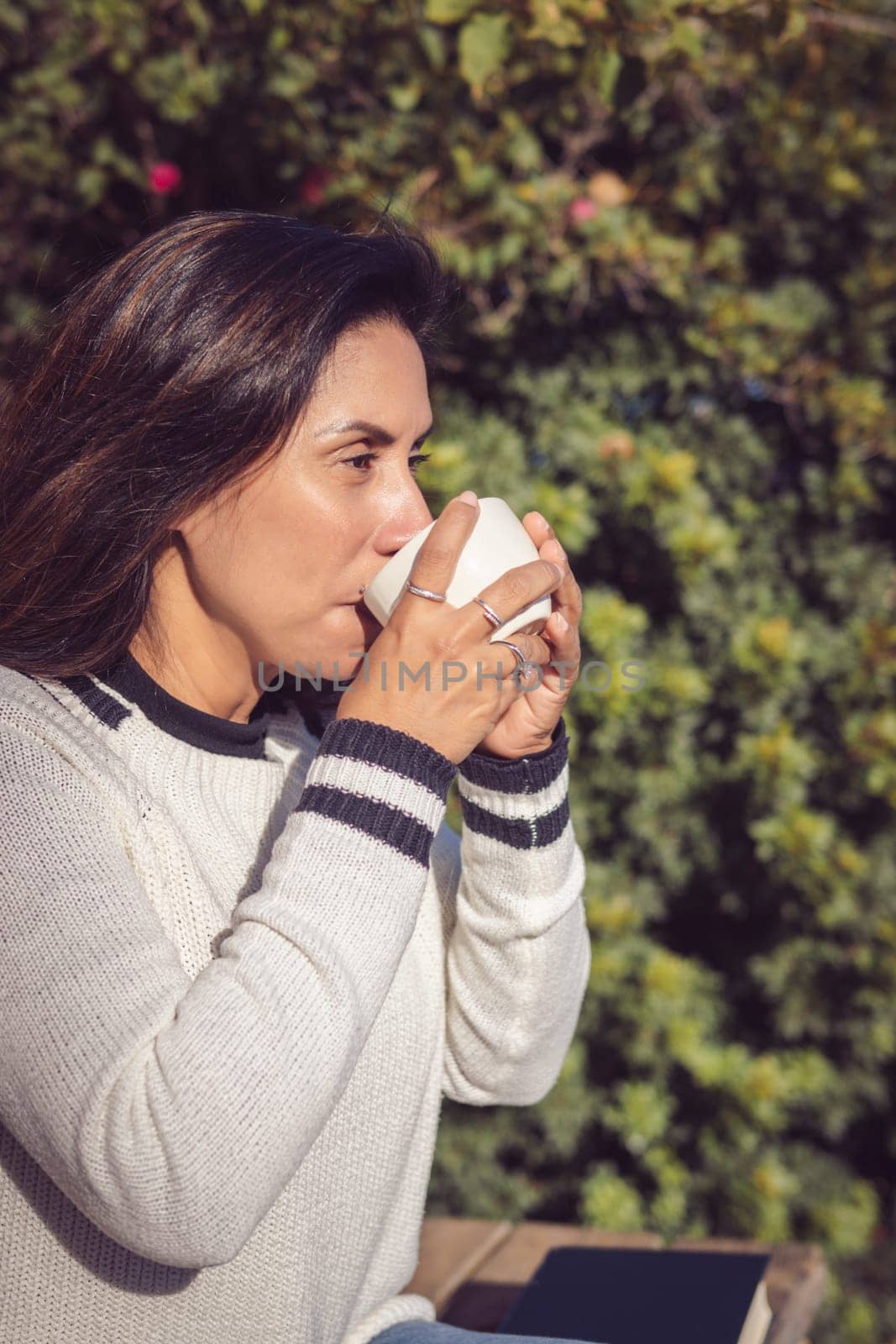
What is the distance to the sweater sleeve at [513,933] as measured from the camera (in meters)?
1.40

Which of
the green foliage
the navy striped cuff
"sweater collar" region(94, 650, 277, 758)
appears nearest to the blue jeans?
the navy striped cuff

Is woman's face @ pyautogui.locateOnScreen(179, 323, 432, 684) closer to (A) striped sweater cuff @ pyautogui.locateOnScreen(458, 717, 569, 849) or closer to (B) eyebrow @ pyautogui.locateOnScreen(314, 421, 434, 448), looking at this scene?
(B) eyebrow @ pyautogui.locateOnScreen(314, 421, 434, 448)

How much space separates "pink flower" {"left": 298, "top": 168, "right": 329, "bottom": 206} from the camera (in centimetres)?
263

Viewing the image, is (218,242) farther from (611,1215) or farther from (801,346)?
(611,1215)

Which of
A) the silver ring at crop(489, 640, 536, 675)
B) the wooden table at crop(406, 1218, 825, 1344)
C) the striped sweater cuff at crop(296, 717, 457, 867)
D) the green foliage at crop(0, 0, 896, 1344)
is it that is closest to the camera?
the striped sweater cuff at crop(296, 717, 457, 867)

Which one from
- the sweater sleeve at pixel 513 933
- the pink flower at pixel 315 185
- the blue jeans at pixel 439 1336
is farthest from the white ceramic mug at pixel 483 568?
the pink flower at pixel 315 185

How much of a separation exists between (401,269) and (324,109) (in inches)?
60.1

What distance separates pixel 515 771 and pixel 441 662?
1.02 feet

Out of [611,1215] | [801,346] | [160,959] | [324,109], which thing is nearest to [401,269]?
[160,959]

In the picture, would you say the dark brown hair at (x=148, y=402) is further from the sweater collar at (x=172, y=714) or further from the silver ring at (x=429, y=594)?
the silver ring at (x=429, y=594)

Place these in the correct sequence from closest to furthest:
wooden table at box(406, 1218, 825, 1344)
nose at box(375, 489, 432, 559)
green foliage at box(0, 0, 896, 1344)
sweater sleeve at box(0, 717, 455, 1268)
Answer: sweater sleeve at box(0, 717, 455, 1268) → nose at box(375, 489, 432, 559) → wooden table at box(406, 1218, 825, 1344) → green foliage at box(0, 0, 896, 1344)

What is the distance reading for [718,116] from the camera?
3002mm

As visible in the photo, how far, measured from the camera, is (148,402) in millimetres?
1253

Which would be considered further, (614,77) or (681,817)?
(681,817)
